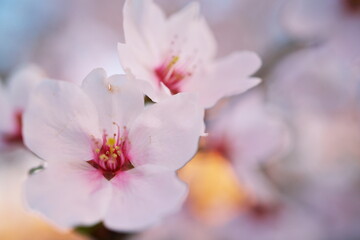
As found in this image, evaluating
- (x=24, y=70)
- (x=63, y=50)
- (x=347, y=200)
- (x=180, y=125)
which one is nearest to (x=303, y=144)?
(x=347, y=200)

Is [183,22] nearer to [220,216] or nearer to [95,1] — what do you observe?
[220,216]

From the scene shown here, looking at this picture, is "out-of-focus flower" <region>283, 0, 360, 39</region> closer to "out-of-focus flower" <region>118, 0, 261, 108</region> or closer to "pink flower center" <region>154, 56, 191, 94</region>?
"out-of-focus flower" <region>118, 0, 261, 108</region>

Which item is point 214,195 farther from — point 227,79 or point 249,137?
point 227,79

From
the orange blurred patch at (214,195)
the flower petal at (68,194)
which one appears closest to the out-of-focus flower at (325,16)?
the orange blurred patch at (214,195)

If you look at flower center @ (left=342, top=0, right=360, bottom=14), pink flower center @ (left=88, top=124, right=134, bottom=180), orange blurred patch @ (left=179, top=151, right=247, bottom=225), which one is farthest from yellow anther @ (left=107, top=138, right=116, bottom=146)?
flower center @ (left=342, top=0, right=360, bottom=14)

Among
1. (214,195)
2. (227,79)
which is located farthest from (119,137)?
(214,195)

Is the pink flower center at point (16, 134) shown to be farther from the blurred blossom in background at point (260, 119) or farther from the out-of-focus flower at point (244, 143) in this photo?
the out-of-focus flower at point (244, 143)
